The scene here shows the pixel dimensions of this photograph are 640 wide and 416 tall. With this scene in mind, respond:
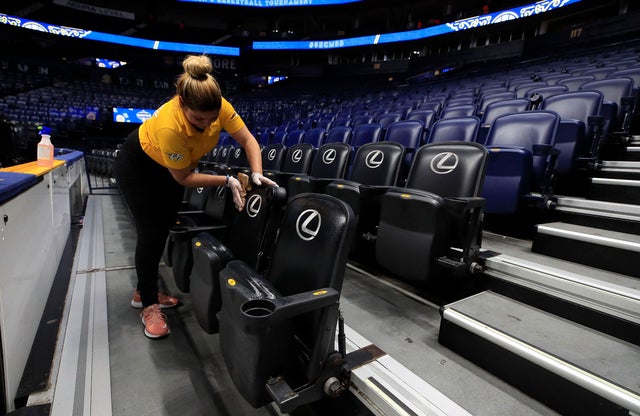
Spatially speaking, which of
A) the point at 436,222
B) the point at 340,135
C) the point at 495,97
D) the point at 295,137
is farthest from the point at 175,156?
the point at 495,97

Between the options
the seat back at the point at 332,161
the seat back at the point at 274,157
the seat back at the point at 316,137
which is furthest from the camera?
the seat back at the point at 316,137

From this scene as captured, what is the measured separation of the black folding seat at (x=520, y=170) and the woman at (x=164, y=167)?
124 cm

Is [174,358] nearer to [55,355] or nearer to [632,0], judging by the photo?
[55,355]

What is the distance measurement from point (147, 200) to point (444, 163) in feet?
4.62

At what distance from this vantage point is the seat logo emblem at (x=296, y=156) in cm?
272

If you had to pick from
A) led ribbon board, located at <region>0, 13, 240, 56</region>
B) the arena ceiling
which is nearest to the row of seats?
the arena ceiling

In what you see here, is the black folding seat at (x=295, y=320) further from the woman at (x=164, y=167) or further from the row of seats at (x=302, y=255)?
the woman at (x=164, y=167)

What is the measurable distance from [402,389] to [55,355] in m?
1.29

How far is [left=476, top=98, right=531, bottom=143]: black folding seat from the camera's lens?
8.45ft

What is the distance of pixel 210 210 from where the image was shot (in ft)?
5.84

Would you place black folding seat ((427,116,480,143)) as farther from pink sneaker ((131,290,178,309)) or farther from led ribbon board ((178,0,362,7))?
led ribbon board ((178,0,362,7))

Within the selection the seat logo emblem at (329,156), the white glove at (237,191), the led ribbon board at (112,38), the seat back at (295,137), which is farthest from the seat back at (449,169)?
the led ribbon board at (112,38)

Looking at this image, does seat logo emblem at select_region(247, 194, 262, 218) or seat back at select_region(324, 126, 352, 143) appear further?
seat back at select_region(324, 126, 352, 143)

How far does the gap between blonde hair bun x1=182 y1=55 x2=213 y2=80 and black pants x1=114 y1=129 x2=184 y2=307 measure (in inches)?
19.1
